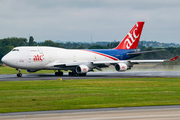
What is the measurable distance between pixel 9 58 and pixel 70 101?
80.4ft

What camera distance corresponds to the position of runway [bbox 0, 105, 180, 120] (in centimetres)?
1577

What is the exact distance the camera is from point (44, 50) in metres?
47.9

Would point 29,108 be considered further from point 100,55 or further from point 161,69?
point 161,69

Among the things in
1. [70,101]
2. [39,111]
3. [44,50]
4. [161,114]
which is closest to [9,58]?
[44,50]

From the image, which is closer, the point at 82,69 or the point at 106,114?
the point at 106,114

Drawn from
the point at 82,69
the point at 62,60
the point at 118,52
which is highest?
the point at 118,52

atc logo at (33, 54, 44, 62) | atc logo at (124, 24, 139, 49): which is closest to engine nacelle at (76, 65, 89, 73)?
atc logo at (33, 54, 44, 62)

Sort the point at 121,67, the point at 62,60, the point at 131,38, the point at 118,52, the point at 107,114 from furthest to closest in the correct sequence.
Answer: the point at 131,38
the point at 118,52
the point at 62,60
the point at 121,67
the point at 107,114

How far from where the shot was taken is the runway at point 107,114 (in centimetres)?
1577

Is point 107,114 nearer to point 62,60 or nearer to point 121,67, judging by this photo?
point 121,67

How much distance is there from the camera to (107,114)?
54.9 feet

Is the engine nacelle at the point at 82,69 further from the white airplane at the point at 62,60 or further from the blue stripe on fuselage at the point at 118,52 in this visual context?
the blue stripe on fuselage at the point at 118,52

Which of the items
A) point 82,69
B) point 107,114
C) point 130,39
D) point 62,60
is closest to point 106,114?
point 107,114

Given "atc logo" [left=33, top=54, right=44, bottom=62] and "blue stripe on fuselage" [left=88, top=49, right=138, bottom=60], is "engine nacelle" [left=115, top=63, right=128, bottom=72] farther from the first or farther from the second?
"atc logo" [left=33, top=54, right=44, bottom=62]
